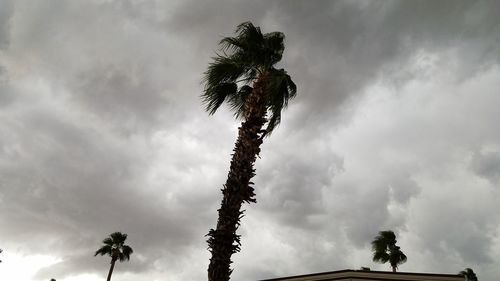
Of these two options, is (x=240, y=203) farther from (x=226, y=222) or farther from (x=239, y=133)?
(x=239, y=133)

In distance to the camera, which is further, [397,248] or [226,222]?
[397,248]

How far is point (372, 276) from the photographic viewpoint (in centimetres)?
1270

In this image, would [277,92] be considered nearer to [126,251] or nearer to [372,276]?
[372,276]

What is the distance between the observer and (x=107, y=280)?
33.0m

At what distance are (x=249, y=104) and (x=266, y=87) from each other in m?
1.04

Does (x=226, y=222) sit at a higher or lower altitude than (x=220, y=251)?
higher

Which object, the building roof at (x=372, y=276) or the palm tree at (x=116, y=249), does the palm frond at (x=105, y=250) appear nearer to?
the palm tree at (x=116, y=249)

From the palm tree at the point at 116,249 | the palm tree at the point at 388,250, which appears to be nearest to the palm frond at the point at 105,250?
the palm tree at the point at 116,249

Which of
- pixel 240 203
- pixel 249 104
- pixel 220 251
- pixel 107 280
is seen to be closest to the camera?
pixel 220 251

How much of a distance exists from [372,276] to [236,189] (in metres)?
8.27

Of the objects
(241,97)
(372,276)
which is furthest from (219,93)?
(372,276)

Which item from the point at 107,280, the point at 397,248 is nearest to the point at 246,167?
the point at 397,248

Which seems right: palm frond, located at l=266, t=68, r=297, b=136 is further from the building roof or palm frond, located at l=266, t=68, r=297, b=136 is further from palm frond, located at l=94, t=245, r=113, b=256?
palm frond, located at l=94, t=245, r=113, b=256

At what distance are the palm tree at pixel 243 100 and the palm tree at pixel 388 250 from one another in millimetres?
22843
